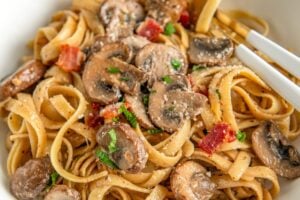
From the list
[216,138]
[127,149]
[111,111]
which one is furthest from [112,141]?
[216,138]

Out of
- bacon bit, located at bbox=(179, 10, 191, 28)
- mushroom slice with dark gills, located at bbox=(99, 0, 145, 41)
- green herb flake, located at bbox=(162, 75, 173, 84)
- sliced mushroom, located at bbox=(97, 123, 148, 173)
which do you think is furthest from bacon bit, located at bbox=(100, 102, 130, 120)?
bacon bit, located at bbox=(179, 10, 191, 28)

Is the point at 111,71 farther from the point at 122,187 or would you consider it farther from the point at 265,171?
the point at 265,171

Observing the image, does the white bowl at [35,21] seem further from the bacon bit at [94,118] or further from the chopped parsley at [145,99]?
the chopped parsley at [145,99]

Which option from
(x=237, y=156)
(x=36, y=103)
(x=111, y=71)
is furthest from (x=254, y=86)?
(x=36, y=103)

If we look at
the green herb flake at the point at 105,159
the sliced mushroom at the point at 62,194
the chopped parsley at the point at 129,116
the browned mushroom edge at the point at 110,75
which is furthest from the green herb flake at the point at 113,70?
the sliced mushroom at the point at 62,194

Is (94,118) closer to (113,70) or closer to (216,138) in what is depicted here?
(113,70)

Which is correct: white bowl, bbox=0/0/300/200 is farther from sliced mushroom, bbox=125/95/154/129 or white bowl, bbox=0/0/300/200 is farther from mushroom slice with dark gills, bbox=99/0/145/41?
sliced mushroom, bbox=125/95/154/129
